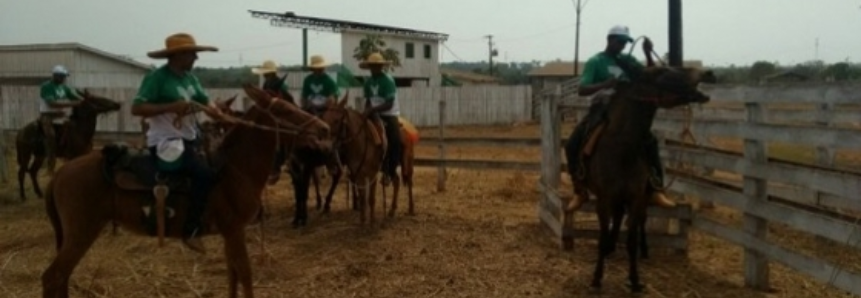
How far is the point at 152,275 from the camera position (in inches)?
320

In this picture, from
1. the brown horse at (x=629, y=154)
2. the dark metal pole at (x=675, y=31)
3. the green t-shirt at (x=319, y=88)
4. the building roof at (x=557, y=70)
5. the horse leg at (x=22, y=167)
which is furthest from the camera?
the building roof at (x=557, y=70)

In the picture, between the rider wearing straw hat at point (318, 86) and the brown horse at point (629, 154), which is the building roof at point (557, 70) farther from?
Answer: the brown horse at point (629, 154)

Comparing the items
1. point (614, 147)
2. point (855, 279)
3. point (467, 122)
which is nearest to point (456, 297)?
point (614, 147)

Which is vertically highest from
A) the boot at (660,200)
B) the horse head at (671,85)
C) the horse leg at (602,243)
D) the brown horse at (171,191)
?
the horse head at (671,85)

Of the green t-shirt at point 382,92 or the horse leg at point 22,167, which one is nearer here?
the green t-shirt at point 382,92

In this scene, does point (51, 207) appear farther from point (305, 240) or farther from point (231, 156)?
point (305, 240)

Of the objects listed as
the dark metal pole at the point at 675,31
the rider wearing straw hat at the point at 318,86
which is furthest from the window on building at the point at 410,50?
the rider wearing straw hat at the point at 318,86

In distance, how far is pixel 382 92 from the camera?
11055 mm

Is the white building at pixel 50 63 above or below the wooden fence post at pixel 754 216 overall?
above

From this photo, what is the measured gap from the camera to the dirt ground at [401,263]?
740 centimetres

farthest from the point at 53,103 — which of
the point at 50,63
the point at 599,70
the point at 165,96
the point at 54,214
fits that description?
the point at 50,63

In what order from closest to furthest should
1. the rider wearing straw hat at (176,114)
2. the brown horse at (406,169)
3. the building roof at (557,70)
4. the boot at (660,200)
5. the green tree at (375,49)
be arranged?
the rider wearing straw hat at (176,114), the boot at (660,200), the brown horse at (406,169), the green tree at (375,49), the building roof at (557,70)

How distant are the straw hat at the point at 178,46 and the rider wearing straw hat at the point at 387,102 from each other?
15.9ft

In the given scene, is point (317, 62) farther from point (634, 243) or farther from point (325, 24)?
point (325, 24)
